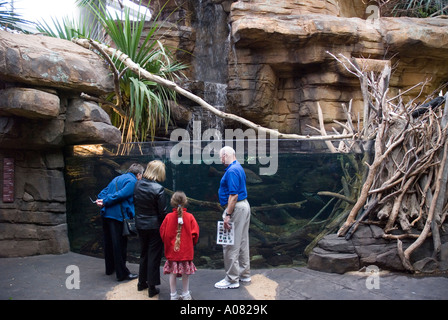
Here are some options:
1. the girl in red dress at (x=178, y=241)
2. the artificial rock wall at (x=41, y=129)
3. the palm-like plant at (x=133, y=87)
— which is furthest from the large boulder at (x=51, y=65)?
the girl in red dress at (x=178, y=241)

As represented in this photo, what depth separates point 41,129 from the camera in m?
5.68

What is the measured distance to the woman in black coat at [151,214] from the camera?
4227 mm

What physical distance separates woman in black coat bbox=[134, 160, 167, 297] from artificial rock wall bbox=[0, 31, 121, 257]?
6.65 ft

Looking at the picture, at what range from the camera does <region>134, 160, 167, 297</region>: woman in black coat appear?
423 cm

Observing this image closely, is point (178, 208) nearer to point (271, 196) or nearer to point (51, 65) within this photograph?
point (271, 196)

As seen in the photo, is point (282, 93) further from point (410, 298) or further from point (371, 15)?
point (410, 298)

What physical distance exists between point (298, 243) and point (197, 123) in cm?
507

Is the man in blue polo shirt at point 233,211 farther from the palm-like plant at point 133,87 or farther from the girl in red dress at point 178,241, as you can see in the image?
the palm-like plant at point 133,87

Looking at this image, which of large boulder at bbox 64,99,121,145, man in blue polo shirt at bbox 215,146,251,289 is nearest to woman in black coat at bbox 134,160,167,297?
man in blue polo shirt at bbox 215,146,251,289

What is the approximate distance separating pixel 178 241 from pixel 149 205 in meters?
0.54

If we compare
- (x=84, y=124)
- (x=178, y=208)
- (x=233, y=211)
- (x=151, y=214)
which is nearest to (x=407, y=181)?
(x=233, y=211)

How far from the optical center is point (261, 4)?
1001 cm

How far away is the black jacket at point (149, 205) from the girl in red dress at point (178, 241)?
0.21m
